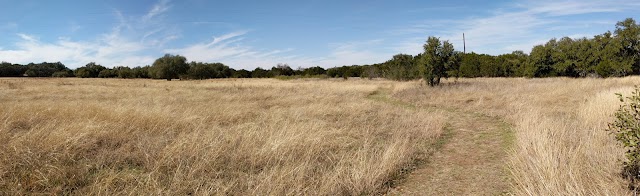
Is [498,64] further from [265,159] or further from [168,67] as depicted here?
[168,67]

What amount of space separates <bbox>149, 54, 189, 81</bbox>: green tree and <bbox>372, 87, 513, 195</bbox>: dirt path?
6681 centimetres

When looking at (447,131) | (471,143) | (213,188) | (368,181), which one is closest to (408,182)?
(368,181)

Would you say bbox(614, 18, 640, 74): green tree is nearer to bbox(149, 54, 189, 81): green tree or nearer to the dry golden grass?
the dry golden grass

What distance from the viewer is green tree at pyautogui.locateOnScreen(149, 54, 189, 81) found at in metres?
67.2

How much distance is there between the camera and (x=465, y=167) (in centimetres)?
565

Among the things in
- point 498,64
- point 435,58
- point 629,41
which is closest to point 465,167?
point 435,58

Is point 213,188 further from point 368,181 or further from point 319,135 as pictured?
point 319,135

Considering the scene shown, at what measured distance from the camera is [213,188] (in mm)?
4402

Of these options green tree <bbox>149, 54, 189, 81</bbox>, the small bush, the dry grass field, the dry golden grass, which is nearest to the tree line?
green tree <bbox>149, 54, 189, 81</bbox>

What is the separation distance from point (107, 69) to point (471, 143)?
87.8 m

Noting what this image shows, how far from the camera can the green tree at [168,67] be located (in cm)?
6725

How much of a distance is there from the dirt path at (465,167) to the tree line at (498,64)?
794 inches

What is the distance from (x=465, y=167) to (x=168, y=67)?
7068cm

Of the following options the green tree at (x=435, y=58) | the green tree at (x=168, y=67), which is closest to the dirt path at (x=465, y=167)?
the green tree at (x=435, y=58)
